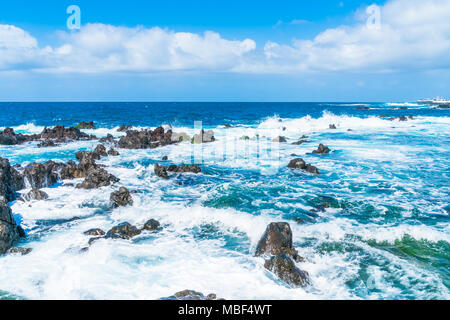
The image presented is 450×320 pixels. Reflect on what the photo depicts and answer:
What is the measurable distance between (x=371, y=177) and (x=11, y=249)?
17857mm

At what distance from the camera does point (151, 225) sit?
10773 millimetres

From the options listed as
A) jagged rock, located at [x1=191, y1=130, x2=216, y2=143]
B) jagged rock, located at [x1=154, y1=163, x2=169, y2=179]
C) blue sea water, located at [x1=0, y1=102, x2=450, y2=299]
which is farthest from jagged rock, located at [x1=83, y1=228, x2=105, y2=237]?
jagged rock, located at [x1=191, y1=130, x2=216, y2=143]

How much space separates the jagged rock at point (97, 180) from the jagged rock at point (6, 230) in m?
5.77

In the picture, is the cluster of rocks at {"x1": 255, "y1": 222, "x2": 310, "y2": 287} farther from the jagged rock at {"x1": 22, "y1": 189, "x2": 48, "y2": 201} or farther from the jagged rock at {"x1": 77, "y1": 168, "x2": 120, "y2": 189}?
the jagged rock at {"x1": 22, "y1": 189, "x2": 48, "y2": 201}

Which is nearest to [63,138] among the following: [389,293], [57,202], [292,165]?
[57,202]

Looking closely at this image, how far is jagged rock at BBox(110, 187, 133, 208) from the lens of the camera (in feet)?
43.5

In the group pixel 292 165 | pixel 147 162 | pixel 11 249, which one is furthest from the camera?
pixel 147 162

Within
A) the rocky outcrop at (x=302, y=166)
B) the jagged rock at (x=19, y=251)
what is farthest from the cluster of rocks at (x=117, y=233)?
the rocky outcrop at (x=302, y=166)

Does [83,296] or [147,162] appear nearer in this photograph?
[83,296]

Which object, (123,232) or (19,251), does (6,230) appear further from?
(123,232)

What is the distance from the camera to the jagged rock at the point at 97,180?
1573cm

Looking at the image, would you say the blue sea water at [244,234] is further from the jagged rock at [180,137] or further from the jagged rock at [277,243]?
the jagged rock at [180,137]

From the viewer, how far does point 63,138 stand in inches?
1308
